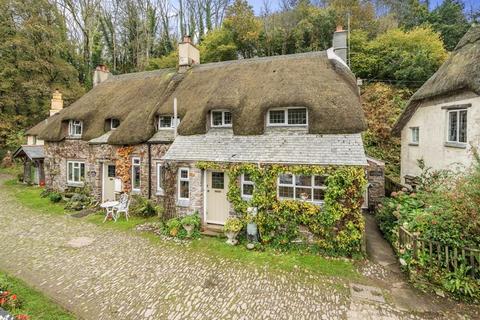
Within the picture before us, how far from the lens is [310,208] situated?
8.26 metres

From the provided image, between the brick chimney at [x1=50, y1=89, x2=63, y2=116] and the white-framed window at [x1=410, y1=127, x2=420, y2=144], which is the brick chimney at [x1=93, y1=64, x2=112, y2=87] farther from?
the white-framed window at [x1=410, y1=127, x2=420, y2=144]

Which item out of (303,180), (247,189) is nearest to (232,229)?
(247,189)

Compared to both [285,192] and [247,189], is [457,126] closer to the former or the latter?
[285,192]

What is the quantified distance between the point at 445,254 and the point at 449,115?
23.7 feet

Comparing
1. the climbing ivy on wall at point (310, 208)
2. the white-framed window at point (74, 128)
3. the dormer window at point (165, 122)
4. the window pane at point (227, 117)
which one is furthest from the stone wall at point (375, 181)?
the white-framed window at point (74, 128)

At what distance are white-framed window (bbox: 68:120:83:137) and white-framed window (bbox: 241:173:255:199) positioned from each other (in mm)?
11591

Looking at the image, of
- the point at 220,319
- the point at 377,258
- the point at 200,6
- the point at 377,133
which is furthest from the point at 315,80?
the point at 200,6

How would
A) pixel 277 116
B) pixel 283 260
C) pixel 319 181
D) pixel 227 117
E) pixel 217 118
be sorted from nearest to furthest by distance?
pixel 283 260, pixel 319 181, pixel 277 116, pixel 227 117, pixel 217 118

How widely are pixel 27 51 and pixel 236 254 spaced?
30659 mm

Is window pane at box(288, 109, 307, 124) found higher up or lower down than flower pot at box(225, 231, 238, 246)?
higher up

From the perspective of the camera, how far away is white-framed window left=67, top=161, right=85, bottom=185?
48.8ft

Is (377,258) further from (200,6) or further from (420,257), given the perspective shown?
(200,6)

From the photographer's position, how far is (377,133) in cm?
1877

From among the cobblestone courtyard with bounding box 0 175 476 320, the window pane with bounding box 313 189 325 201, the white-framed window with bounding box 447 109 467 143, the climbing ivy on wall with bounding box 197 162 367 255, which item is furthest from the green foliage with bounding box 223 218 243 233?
the white-framed window with bounding box 447 109 467 143
